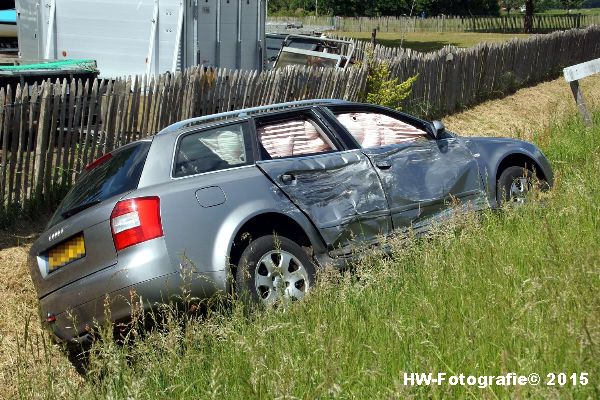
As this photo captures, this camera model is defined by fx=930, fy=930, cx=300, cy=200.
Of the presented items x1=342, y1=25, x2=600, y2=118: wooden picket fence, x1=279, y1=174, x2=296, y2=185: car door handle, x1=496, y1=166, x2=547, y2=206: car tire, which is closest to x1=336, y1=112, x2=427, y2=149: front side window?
x1=496, y1=166, x2=547, y2=206: car tire

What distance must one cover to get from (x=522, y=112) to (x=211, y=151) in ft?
48.8

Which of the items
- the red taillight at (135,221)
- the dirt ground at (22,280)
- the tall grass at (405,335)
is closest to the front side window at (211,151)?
the red taillight at (135,221)

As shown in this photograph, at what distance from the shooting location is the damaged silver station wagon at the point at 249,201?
580 cm

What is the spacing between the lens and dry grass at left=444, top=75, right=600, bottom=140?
56.3ft

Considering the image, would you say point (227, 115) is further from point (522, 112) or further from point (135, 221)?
point (522, 112)

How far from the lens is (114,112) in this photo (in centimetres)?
1073

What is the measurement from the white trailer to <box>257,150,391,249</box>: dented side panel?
32.8ft

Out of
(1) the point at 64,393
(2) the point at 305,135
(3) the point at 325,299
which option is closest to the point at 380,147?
(2) the point at 305,135

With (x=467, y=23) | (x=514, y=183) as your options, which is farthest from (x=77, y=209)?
(x=467, y=23)

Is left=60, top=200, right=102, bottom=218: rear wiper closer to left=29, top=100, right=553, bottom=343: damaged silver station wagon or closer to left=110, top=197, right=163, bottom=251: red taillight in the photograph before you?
left=29, top=100, right=553, bottom=343: damaged silver station wagon

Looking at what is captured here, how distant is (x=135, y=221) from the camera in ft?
19.1

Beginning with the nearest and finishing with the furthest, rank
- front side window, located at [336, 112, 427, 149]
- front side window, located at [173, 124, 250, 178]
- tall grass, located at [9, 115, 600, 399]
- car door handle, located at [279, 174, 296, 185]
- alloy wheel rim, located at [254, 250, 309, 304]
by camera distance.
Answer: tall grass, located at [9, 115, 600, 399] < alloy wheel rim, located at [254, 250, 309, 304] < front side window, located at [173, 124, 250, 178] < car door handle, located at [279, 174, 296, 185] < front side window, located at [336, 112, 427, 149]

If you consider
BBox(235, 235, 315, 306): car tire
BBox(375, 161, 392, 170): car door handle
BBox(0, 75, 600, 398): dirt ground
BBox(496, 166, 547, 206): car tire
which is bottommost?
BBox(0, 75, 600, 398): dirt ground

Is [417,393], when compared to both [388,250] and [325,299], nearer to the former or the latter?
[325,299]
